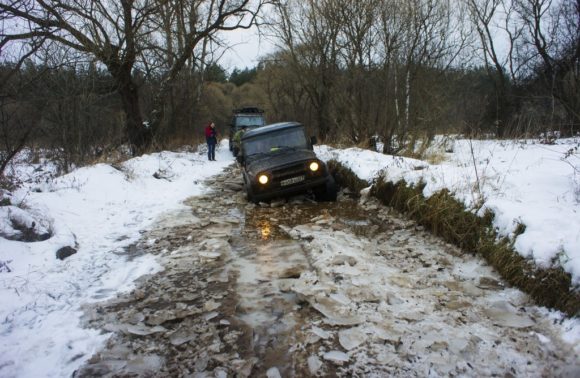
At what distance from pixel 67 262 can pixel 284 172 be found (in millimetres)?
4336

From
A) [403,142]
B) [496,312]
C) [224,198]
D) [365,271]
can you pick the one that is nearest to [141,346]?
[365,271]

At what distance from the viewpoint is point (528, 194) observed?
5230 millimetres

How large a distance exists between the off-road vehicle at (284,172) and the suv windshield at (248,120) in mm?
11932

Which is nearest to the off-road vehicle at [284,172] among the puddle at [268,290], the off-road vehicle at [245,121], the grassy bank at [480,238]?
the grassy bank at [480,238]

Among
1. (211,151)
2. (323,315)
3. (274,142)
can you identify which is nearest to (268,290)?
(323,315)

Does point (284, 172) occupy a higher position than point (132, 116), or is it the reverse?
point (132, 116)

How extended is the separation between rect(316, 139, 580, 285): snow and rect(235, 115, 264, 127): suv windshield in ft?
43.4

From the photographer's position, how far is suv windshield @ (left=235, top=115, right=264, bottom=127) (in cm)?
2100

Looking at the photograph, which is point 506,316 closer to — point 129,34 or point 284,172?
point 284,172

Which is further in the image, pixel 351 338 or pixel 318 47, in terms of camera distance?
pixel 318 47

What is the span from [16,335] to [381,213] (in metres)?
5.84

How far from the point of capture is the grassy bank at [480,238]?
362 cm

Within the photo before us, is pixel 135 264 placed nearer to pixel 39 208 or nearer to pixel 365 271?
pixel 39 208

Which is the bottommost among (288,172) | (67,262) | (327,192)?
(67,262)
